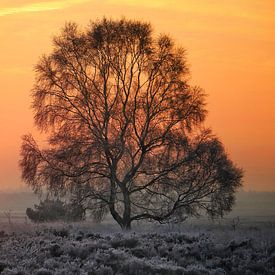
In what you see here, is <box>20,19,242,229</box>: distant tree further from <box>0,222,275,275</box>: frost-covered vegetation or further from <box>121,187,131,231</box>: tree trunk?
<box>0,222,275,275</box>: frost-covered vegetation

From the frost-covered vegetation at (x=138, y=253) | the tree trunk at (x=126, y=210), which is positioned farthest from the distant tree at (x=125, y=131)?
the frost-covered vegetation at (x=138, y=253)

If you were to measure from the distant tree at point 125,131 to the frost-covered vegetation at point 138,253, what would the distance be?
1075 cm

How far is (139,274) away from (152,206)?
21960 millimetres

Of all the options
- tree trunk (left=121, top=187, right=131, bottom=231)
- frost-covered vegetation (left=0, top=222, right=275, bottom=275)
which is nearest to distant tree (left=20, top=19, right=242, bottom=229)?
tree trunk (left=121, top=187, right=131, bottom=231)

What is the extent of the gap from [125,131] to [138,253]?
17018 millimetres

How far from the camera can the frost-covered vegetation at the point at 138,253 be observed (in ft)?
63.2

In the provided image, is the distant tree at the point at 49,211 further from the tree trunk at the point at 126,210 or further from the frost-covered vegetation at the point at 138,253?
the frost-covered vegetation at the point at 138,253

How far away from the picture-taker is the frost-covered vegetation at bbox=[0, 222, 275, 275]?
63.2ft

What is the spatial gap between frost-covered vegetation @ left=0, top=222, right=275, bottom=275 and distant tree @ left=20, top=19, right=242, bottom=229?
10750 mm

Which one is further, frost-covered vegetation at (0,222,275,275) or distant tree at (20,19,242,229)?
distant tree at (20,19,242,229)

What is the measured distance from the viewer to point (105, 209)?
129ft

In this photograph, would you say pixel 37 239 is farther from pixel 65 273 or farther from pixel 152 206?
pixel 152 206

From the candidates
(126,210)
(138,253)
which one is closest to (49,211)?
(126,210)

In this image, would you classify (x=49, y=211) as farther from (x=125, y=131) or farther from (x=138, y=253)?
(x=138, y=253)
